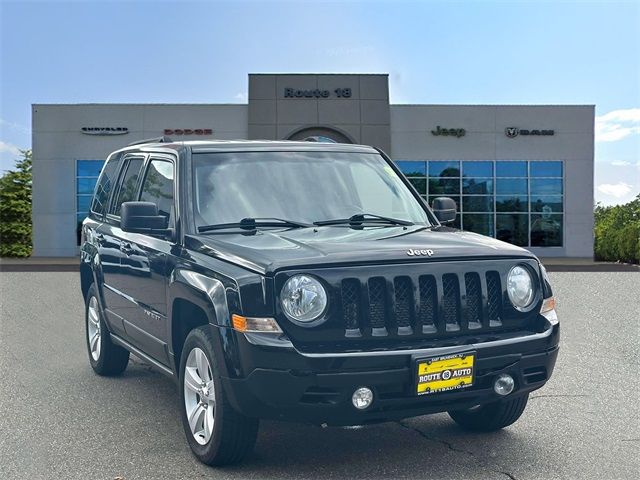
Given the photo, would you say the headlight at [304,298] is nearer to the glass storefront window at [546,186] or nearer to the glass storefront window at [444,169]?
the glass storefront window at [444,169]

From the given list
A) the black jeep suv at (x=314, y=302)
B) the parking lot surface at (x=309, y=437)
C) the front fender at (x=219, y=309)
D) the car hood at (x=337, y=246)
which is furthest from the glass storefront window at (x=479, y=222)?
the front fender at (x=219, y=309)

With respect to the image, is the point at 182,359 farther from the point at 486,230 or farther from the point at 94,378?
the point at 486,230

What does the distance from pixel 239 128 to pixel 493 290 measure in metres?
33.0

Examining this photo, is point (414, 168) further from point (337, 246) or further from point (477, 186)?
point (337, 246)

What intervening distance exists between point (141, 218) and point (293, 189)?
3.54 ft

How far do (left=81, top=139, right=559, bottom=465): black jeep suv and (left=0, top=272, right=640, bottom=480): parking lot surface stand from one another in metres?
0.30

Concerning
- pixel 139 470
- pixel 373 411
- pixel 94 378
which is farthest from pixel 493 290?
pixel 94 378

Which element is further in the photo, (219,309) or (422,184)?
(422,184)

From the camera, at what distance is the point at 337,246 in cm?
492

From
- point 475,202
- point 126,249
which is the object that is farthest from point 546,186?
point 126,249

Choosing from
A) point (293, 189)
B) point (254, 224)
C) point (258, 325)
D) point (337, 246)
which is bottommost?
point (258, 325)

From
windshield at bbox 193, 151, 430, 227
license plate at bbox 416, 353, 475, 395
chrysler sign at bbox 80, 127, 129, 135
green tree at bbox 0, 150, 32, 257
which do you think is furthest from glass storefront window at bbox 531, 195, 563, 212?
license plate at bbox 416, 353, 475, 395

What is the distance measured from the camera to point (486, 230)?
37.9 m

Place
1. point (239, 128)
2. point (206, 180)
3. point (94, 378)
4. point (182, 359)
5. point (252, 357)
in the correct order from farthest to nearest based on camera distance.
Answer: point (239, 128), point (94, 378), point (206, 180), point (182, 359), point (252, 357)
